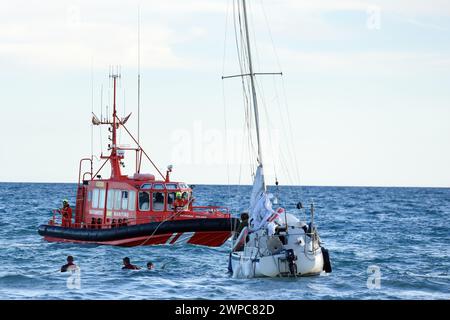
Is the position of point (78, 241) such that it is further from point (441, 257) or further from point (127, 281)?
point (441, 257)

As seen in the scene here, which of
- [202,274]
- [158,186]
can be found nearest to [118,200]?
[158,186]

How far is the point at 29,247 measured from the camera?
33.6 meters

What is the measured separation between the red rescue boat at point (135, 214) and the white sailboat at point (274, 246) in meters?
4.85

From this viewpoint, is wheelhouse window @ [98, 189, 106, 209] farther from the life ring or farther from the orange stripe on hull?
the life ring

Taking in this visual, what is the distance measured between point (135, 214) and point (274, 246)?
10079 mm

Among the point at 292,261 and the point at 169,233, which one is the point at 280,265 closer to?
the point at 292,261

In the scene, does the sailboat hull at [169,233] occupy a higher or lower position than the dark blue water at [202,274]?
higher

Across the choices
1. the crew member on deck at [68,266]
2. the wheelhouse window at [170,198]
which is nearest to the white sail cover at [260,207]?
the crew member on deck at [68,266]

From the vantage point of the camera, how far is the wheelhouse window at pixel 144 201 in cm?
3188

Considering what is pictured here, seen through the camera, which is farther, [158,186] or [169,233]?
[158,186]

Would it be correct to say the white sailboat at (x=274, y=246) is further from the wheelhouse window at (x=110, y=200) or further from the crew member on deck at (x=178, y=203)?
the wheelhouse window at (x=110, y=200)

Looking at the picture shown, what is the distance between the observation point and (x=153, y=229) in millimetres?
30344
